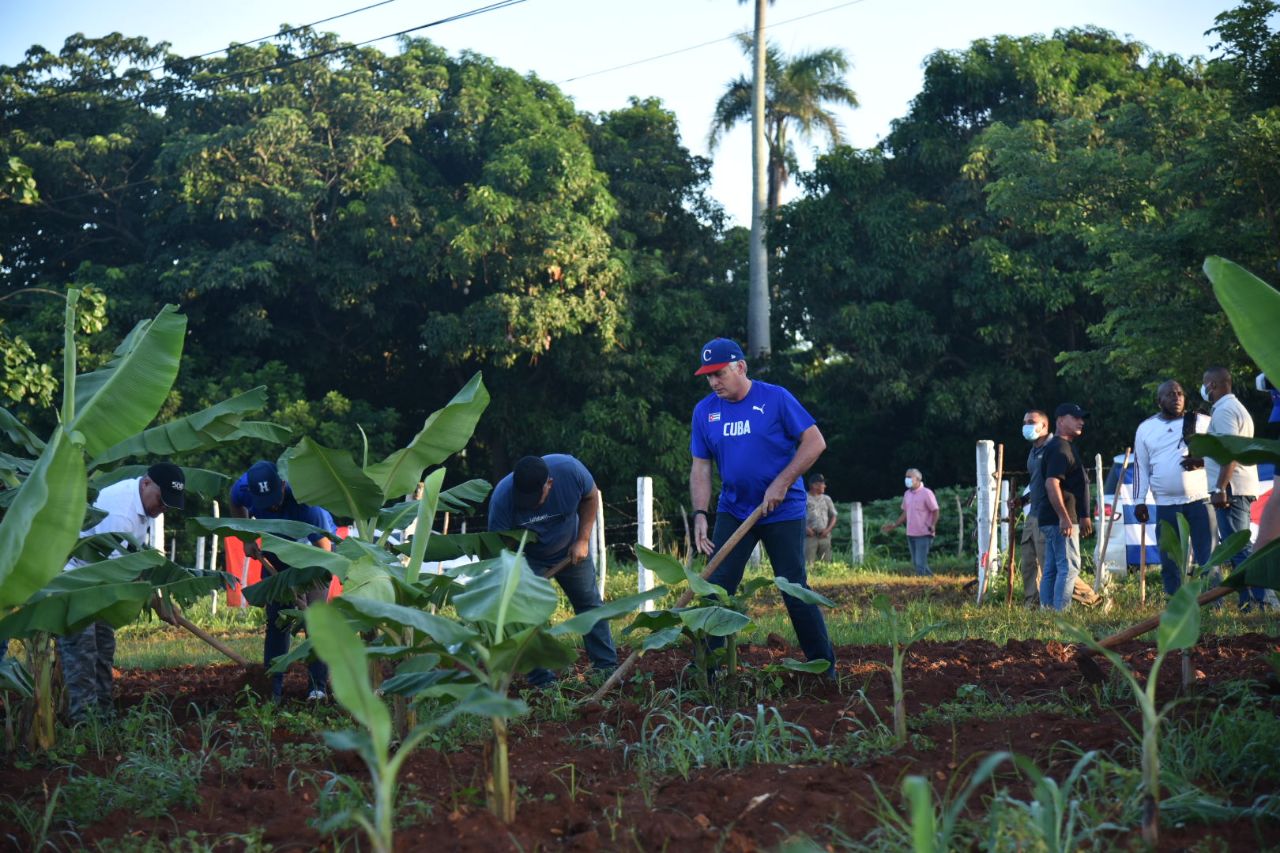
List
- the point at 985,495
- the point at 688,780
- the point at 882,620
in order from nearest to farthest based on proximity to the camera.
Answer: the point at 688,780 → the point at 882,620 → the point at 985,495

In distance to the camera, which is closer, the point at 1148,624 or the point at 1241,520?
the point at 1148,624

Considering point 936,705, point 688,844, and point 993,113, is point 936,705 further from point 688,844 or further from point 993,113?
point 993,113

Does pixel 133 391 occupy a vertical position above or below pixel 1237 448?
above

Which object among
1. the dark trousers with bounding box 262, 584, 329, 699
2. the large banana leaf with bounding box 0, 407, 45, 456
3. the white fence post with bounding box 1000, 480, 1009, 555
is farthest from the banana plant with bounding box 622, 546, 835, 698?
the white fence post with bounding box 1000, 480, 1009, 555

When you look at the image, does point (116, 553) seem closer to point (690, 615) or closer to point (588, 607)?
point (588, 607)

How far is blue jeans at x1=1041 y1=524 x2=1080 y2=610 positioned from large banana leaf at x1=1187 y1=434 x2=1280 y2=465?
17.0ft

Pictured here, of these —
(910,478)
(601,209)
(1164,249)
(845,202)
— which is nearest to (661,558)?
(910,478)

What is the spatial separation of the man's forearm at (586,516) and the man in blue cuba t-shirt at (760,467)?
1139 millimetres

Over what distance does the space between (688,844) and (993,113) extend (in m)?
24.2

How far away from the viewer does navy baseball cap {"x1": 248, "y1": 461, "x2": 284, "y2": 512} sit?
7059mm

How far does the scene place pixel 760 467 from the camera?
20.6 ft

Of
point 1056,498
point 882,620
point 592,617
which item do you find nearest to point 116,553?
point 592,617

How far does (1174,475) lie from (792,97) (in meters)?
20.7

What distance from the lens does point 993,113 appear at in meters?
25.2
